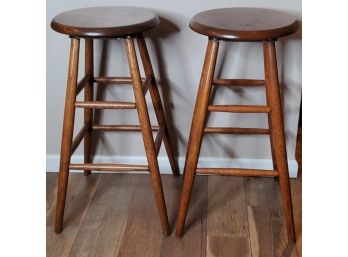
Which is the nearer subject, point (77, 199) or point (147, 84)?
point (147, 84)

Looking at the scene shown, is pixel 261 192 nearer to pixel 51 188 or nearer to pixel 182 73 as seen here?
pixel 182 73

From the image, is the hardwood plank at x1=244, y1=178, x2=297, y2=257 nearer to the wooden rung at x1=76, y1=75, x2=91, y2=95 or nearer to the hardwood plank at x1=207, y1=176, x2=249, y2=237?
the hardwood plank at x1=207, y1=176, x2=249, y2=237

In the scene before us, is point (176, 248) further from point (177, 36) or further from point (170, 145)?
point (177, 36)

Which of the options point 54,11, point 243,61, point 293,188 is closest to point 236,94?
point 243,61

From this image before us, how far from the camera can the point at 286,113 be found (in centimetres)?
177

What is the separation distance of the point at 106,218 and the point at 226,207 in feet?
1.37

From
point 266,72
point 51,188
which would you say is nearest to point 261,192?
point 266,72

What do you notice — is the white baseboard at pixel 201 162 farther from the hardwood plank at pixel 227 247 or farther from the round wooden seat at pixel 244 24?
the round wooden seat at pixel 244 24

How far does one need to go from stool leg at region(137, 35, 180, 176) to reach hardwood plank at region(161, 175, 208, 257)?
89mm

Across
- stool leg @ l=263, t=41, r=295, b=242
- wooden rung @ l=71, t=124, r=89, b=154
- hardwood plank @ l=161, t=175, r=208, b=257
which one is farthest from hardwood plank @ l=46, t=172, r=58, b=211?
stool leg @ l=263, t=41, r=295, b=242

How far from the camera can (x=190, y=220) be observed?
1604mm

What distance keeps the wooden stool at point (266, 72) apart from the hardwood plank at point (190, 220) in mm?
44

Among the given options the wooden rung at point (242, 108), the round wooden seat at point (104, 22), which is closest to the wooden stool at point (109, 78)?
the round wooden seat at point (104, 22)

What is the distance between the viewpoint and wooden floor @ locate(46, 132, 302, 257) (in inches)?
57.7
